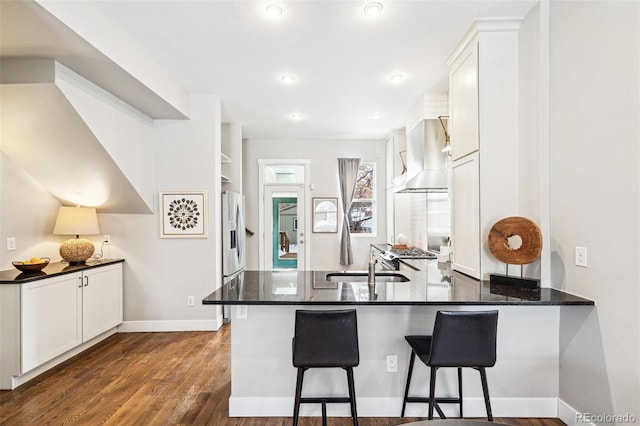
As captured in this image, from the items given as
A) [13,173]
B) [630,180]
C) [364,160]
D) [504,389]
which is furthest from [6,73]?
[364,160]

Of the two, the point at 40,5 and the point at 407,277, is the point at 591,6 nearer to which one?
the point at 407,277

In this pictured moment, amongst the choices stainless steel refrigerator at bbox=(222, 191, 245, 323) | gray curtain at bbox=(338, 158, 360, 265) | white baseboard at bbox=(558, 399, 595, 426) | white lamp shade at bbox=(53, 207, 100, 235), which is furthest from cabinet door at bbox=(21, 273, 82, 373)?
white baseboard at bbox=(558, 399, 595, 426)

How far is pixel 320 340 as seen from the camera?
1.79m

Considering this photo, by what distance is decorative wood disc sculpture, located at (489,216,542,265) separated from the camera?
210 cm

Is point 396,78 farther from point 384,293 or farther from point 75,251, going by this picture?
point 75,251

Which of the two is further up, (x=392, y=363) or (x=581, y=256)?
(x=581, y=256)

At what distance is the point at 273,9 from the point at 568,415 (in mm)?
3378

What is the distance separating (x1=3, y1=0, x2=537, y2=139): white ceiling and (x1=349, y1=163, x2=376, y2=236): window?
197 centimetres

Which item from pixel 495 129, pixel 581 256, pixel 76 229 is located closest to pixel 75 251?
pixel 76 229

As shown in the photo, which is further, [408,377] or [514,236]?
[514,236]

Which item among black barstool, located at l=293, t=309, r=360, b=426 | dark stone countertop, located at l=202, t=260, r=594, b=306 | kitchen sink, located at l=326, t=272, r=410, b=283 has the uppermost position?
dark stone countertop, located at l=202, t=260, r=594, b=306

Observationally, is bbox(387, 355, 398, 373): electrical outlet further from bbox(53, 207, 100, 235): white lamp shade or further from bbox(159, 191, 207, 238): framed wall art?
bbox(53, 207, 100, 235): white lamp shade

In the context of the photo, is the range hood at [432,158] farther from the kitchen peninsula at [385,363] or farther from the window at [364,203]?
the window at [364,203]

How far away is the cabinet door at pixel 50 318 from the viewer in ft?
8.54
